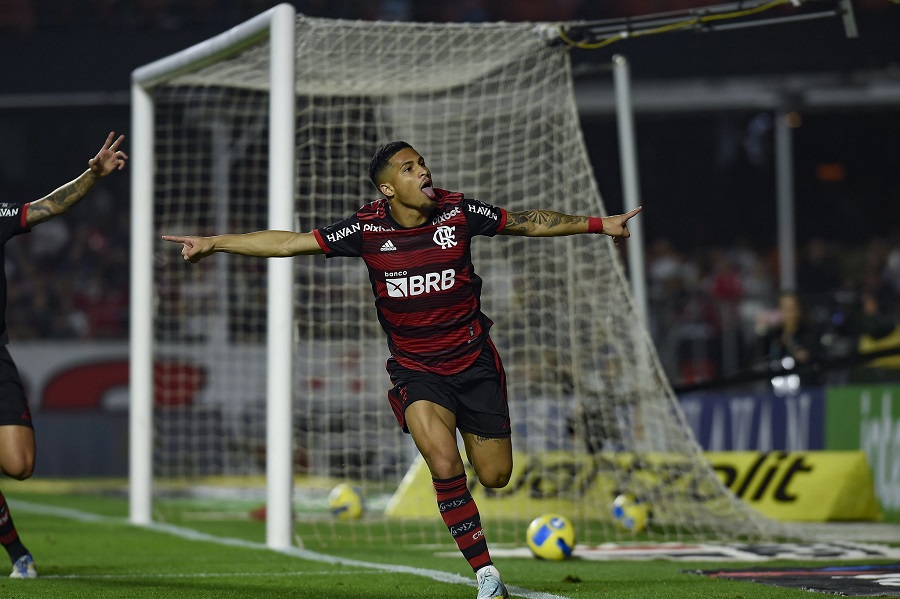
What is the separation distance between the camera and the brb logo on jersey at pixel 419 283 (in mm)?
6406

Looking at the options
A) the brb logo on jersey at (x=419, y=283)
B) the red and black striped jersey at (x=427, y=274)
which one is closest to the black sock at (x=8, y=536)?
the red and black striped jersey at (x=427, y=274)

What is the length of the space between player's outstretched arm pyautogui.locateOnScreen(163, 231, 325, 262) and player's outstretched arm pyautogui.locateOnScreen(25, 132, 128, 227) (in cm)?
99

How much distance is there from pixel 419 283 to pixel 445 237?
25 cm

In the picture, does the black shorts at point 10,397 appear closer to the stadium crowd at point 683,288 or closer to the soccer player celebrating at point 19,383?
the soccer player celebrating at point 19,383

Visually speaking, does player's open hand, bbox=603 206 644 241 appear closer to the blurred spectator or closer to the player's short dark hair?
the player's short dark hair

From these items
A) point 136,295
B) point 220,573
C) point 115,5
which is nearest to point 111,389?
point 115,5

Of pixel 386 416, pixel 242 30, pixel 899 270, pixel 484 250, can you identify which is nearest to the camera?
pixel 242 30

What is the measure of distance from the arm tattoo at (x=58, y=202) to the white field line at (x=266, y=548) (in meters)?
2.01

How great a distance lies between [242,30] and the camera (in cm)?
1019

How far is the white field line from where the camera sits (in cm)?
713

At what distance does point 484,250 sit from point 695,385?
2552 mm

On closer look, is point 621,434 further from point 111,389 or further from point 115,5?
point 115,5

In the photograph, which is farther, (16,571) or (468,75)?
(468,75)

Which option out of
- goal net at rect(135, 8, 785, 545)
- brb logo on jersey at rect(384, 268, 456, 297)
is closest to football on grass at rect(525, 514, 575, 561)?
goal net at rect(135, 8, 785, 545)
